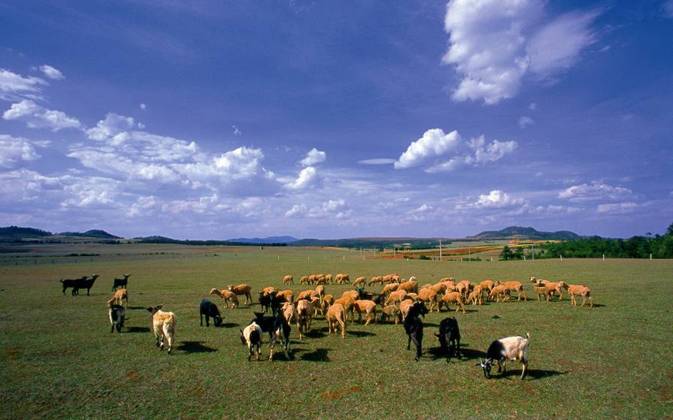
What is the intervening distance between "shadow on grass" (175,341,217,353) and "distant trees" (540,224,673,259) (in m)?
76.4

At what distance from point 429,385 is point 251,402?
175 inches

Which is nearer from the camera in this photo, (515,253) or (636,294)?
(636,294)

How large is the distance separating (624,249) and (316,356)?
3272 inches

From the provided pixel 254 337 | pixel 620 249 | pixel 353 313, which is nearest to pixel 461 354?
pixel 254 337

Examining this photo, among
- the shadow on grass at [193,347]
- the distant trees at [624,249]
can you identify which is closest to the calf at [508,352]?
the shadow on grass at [193,347]

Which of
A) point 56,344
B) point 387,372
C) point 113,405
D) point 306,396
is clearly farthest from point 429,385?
point 56,344

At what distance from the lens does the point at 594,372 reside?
32.9 ft

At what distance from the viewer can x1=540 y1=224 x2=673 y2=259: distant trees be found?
222 ft

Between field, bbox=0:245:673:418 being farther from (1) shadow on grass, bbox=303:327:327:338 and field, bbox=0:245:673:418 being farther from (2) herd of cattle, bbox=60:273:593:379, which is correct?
(2) herd of cattle, bbox=60:273:593:379

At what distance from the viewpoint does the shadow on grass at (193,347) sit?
12.7m

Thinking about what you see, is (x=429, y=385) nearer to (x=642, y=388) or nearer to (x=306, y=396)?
(x=306, y=396)

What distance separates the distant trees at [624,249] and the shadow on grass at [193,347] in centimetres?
7636

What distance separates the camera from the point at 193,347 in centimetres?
1312

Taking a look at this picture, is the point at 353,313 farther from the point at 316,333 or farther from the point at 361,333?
the point at 316,333
